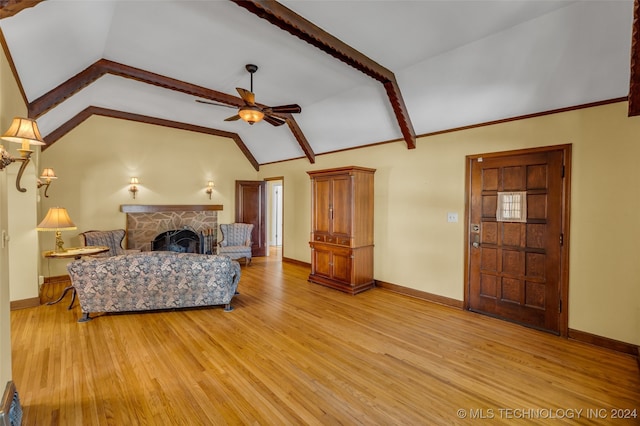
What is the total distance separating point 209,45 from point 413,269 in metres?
4.23

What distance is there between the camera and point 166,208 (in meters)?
6.75

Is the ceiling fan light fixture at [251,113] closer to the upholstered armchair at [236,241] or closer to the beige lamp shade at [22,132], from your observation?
the beige lamp shade at [22,132]

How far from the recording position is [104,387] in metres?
2.43

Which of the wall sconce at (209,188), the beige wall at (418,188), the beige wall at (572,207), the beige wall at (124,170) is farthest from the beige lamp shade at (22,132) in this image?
the wall sconce at (209,188)

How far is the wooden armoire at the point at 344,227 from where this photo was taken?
4973mm

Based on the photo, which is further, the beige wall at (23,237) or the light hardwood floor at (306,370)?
the beige wall at (23,237)

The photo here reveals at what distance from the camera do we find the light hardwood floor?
217 centimetres

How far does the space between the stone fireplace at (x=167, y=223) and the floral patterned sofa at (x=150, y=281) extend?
2.79 meters

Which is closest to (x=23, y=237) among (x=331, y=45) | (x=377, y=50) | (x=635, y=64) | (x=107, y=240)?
(x=107, y=240)

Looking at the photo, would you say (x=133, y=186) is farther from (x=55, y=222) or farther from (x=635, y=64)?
(x=635, y=64)

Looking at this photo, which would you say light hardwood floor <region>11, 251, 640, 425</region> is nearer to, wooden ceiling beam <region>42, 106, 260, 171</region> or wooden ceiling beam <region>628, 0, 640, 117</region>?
wooden ceiling beam <region>628, 0, 640, 117</region>

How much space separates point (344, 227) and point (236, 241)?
340 centimetres

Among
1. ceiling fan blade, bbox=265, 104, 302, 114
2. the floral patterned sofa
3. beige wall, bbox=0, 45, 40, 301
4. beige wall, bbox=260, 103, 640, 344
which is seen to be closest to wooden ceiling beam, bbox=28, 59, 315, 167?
ceiling fan blade, bbox=265, 104, 302, 114

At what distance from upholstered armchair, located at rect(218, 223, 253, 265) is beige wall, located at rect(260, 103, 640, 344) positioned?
3.08 meters
